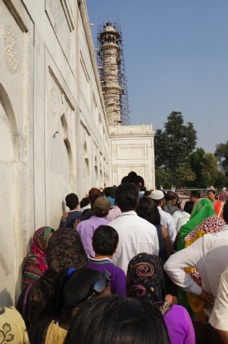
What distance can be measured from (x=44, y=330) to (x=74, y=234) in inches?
36.7

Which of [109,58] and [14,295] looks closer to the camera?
[14,295]

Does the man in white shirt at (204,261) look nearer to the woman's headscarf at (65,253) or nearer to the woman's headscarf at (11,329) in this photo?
the woman's headscarf at (65,253)

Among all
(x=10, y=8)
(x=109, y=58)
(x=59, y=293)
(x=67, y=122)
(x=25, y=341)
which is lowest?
(x=25, y=341)

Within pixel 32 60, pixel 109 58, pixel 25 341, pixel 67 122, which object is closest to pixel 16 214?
pixel 32 60

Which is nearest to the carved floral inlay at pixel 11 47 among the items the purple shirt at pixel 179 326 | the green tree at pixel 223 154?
the purple shirt at pixel 179 326

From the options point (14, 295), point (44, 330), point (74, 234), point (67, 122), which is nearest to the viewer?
point (44, 330)

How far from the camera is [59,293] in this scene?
1543 mm

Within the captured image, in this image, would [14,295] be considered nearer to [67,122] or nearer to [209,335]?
[209,335]

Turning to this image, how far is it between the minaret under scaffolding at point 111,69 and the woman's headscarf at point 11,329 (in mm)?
34795

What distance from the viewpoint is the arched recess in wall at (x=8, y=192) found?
123 inches

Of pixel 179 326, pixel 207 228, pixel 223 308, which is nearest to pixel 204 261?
pixel 223 308

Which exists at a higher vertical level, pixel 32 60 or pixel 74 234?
pixel 32 60

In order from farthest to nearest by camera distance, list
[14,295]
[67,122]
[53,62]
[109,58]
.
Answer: [109,58]
[67,122]
[53,62]
[14,295]

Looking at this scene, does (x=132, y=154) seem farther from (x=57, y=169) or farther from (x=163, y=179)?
(x=57, y=169)
